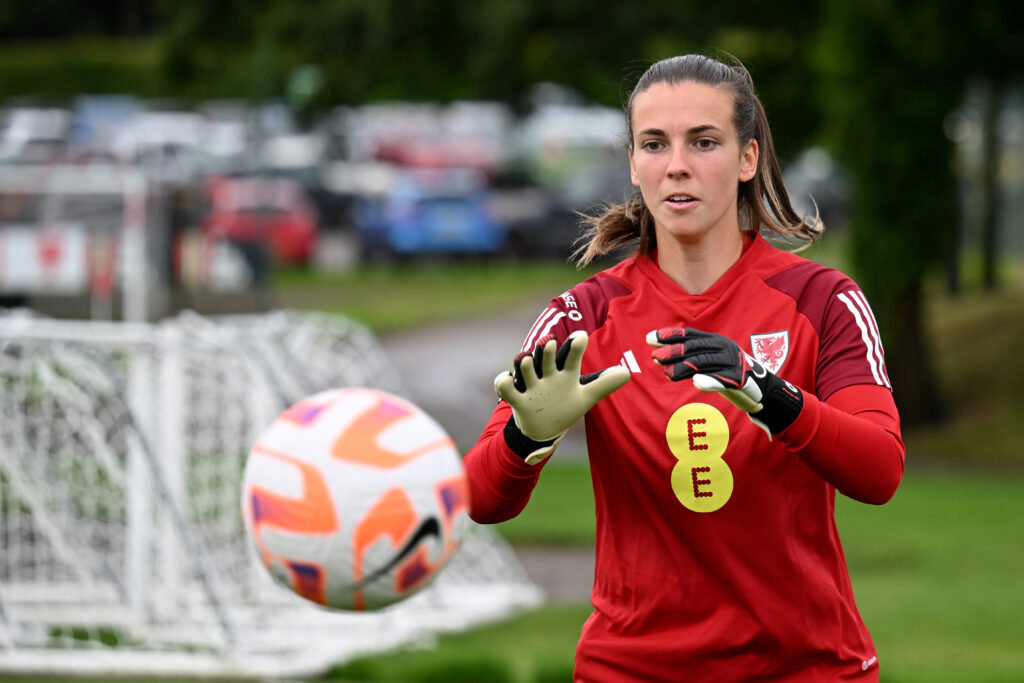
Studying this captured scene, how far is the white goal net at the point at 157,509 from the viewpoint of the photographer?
7.63 m

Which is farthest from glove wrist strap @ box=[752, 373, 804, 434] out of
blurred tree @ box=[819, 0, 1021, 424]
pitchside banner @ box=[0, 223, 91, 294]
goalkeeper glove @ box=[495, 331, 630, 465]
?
pitchside banner @ box=[0, 223, 91, 294]

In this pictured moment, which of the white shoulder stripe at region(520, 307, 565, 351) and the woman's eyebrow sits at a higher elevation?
the woman's eyebrow

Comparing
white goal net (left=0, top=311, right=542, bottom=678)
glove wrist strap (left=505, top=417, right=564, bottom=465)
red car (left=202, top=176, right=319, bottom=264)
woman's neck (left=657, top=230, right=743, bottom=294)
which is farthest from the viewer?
red car (left=202, top=176, right=319, bottom=264)

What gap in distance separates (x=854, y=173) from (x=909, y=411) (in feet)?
9.02

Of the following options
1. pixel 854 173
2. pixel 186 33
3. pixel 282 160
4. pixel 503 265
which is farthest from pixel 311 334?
pixel 282 160

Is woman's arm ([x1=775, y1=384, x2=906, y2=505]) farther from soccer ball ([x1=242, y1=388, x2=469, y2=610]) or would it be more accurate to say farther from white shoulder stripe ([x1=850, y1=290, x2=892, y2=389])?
soccer ball ([x1=242, y1=388, x2=469, y2=610])

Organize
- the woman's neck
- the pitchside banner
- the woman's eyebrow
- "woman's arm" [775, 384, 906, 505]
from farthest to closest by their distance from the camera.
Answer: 1. the pitchside banner
2. the woman's neck
3. the woman's eyebrow
4. "woman's arm" [775, 384, 906, 505]

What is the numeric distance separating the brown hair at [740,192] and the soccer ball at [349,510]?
640mm

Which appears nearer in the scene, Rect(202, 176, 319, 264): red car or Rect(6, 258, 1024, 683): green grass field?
Rect(6, 258, 1024, 683): green grass field

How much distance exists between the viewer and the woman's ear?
3.38 meters

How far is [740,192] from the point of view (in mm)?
3494

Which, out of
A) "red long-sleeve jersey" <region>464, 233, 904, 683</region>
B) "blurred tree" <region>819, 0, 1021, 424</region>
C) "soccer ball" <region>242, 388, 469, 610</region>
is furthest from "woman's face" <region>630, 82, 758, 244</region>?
"blurred tree" <region>819, 0, 1021, 424</region>

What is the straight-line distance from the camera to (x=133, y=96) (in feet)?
163

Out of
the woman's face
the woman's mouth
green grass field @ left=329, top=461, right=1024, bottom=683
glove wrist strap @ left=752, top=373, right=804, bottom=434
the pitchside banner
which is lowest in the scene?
green grass field @ left=329, top=461, right=1024, bottom=683
